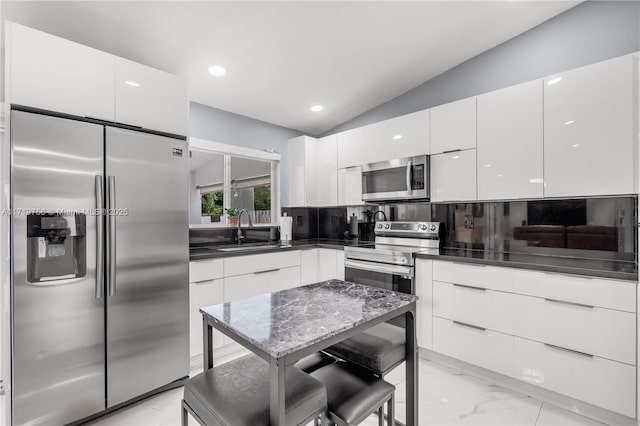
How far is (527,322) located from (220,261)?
2.29 metres

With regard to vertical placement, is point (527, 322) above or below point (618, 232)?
below

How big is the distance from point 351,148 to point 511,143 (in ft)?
5.28

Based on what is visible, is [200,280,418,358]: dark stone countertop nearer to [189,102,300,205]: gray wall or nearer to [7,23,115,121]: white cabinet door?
[7,23,115,121]: white cabinet door

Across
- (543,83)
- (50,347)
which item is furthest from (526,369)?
(50,347)

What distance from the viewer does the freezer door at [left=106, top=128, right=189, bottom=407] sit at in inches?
74.9

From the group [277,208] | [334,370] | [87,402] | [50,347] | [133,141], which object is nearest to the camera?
[334,370]

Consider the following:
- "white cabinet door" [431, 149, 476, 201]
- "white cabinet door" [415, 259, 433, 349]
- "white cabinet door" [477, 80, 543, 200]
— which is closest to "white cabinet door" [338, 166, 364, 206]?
"white cabinet door" [431, 149, 476, 201]

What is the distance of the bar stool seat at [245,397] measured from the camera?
1.01 meters

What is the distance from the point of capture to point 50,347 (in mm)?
1692

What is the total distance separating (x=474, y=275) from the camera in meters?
2.26

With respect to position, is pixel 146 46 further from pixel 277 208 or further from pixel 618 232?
pixel 618 232

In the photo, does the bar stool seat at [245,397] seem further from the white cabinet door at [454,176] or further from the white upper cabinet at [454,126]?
the white upper cabinet at [454,126]

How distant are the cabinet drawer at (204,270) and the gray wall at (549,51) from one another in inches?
104

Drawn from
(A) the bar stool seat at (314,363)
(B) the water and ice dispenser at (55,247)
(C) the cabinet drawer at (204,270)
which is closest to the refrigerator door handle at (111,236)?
(B) the water and ice dispenser at (55,247)
